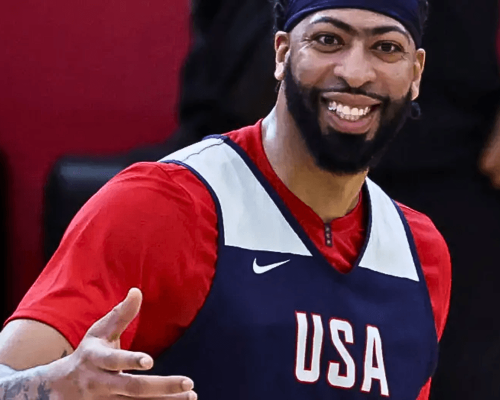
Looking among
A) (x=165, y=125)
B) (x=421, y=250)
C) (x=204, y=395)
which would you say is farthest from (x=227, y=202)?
(x=165, y=125)

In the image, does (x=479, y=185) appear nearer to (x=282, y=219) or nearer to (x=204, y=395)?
(x=282, y=219)

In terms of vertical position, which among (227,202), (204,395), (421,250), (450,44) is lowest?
(204,395)

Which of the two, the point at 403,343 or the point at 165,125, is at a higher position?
the point at 165,125

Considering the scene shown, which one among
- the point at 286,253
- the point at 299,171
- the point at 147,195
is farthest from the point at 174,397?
the point at 299,171

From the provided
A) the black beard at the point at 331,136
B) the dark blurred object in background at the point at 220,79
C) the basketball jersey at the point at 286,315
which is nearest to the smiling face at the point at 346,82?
Result: the black beard at the point at 331,136

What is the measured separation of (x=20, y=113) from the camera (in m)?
2.69

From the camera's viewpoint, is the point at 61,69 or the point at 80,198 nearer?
Result: the point at 80,198

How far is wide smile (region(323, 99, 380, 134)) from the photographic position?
148 cm

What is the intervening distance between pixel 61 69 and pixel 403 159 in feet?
3.16

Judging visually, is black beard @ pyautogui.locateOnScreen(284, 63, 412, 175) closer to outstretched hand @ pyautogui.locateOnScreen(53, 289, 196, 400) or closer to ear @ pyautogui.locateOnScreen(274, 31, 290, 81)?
ear @ pyautogui.locateOnScreen(274, 31, 290, 81)

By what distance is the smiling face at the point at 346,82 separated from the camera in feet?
4.81

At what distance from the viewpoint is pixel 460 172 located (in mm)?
2256

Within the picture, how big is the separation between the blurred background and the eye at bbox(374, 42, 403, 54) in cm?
69

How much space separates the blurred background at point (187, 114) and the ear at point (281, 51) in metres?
0.60
